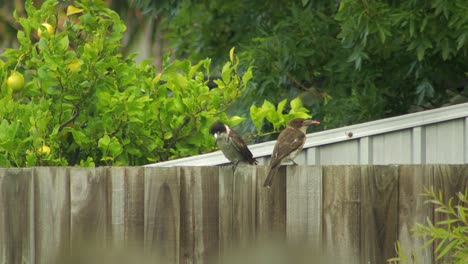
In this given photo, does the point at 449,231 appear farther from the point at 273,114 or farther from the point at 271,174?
the point at 273,114

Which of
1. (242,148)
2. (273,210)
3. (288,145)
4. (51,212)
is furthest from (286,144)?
(51,212)

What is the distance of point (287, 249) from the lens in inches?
264

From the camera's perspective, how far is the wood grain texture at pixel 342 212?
669 centimetres

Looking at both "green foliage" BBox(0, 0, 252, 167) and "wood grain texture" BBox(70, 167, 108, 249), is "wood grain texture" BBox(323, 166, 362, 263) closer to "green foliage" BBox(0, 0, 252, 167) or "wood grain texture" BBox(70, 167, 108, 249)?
"wood grain texture" BBox(70, 167, 108, 249)

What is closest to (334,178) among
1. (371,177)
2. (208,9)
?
(371,177)

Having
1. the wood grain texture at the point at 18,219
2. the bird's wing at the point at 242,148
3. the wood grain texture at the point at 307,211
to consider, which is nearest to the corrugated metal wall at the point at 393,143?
the bird's wing at the point at 242,148

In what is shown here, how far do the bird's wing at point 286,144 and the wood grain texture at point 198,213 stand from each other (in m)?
0.37

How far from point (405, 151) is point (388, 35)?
113 inches

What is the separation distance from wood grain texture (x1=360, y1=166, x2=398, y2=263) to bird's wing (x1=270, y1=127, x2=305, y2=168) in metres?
0.52

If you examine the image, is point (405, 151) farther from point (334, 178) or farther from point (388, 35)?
point (388, 35)

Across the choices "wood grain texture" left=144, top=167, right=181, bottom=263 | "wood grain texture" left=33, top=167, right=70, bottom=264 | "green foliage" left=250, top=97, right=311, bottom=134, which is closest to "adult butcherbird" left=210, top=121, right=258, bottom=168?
"green foliage" left=250, top=97, right=311, bottom=134

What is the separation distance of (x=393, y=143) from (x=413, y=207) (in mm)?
1368

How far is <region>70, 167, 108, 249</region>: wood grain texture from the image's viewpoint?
269 inches

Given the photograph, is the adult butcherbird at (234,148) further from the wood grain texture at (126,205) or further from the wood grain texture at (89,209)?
the wood grain texture at (89,209)
